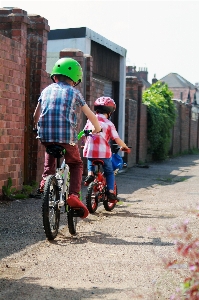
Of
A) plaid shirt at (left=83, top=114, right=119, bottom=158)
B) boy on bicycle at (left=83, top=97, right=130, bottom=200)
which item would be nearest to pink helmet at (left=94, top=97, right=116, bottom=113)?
boy on bicycle at (left=83, top=97, right=130, bottom=200)

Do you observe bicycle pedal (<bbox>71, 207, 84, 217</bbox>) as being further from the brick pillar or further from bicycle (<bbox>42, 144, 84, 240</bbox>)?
the brick pillar

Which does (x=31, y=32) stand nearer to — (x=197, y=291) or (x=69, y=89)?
(x=69, y=89)

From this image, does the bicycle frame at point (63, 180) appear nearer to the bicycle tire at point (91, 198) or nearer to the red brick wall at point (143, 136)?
the bicycle tire at point (91, 198)

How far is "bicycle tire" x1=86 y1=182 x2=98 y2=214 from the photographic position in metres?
7.48

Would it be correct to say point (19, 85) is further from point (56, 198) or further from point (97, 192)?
point (56, 198)

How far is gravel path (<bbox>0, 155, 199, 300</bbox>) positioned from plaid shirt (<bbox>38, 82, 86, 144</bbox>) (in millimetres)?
1012

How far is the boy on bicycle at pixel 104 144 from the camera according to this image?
7703mm

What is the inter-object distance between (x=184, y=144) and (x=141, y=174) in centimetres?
1555

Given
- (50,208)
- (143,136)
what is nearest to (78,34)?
(143,136)

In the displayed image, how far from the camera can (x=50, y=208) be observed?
577 centimetres

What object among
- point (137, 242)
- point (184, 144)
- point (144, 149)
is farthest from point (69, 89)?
point (184, 144)

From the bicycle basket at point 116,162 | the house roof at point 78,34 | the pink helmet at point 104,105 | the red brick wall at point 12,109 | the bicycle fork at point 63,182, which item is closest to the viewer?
the bicycle fork at point 63,182

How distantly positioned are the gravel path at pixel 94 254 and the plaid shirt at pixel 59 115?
1.01 m

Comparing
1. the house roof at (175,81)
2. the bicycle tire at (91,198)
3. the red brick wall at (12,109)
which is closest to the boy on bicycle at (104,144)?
the bicycle tire at (91,198)
